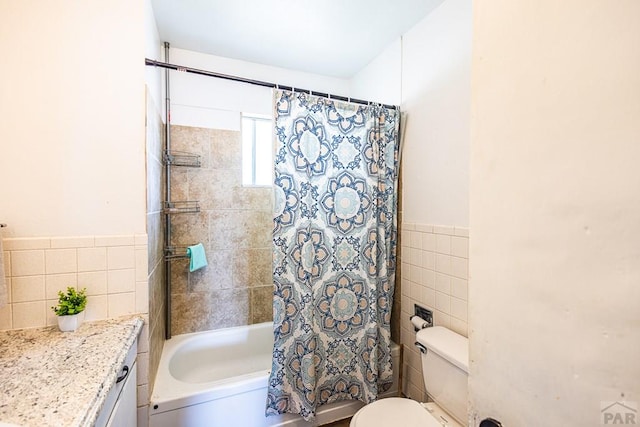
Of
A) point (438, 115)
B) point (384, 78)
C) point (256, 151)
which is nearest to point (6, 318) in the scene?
point (256, 151)

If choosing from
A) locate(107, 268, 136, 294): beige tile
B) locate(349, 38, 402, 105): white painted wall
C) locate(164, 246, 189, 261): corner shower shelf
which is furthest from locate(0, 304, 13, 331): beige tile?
locate(349, 38, 402, 105): white painted wall

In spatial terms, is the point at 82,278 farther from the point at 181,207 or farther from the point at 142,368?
the point at 181,207

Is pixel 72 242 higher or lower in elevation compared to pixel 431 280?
higher

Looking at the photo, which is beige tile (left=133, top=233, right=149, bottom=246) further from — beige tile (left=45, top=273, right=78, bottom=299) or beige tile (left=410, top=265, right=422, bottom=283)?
beige tile (left=410, top=265, right=422, bottom=283)

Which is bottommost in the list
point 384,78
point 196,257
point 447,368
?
point 447,368

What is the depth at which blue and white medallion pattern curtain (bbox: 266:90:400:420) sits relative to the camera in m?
1.58

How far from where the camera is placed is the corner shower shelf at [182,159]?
1979 millimetres

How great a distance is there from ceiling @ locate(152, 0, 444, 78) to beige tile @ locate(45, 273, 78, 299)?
1574mm

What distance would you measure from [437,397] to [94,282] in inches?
68.7

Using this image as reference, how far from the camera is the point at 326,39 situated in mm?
1961

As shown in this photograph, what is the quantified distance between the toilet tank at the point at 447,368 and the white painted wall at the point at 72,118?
1576mm

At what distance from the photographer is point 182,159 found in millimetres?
2062

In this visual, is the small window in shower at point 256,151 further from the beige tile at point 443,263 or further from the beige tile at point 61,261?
the beige tile at point 443,263

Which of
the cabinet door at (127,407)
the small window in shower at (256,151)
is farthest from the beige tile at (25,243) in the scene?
the small window in shower at (256,151)
